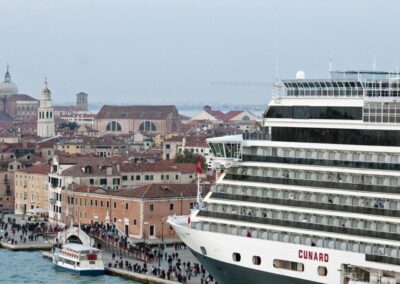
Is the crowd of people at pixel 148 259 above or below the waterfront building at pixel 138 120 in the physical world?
below

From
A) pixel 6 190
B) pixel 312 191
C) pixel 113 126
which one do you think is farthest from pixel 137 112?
pixel 312 191

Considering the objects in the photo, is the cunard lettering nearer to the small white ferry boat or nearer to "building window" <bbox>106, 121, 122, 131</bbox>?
the small white ferry boat

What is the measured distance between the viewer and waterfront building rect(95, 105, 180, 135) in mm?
113894

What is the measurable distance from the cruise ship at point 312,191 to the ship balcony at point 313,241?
0.02 m

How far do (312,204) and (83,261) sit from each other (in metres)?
12.9

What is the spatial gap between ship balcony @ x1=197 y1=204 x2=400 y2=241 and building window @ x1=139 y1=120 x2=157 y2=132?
86.9m

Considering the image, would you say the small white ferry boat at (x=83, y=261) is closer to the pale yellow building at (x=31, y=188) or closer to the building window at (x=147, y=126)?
the pale yellow building at (x=31, y=188)

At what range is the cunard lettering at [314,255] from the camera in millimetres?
24547

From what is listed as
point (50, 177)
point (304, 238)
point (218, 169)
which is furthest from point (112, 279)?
point (50, 177)

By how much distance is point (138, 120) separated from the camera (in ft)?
380

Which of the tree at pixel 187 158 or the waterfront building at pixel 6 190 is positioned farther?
the tree at pixel 187 158

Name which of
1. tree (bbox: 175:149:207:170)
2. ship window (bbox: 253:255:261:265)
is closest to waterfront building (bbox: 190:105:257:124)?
tree (bbox: 175:149:207:170)

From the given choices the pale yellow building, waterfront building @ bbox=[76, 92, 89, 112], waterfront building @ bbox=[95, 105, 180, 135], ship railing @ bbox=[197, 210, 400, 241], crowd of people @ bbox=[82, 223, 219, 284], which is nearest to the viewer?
ship railing @ bbox=[197, 210, 400, 241]

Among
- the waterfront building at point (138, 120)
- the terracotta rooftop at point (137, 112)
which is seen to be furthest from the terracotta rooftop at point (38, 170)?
the terracotta rooftop at point (137, 112)
